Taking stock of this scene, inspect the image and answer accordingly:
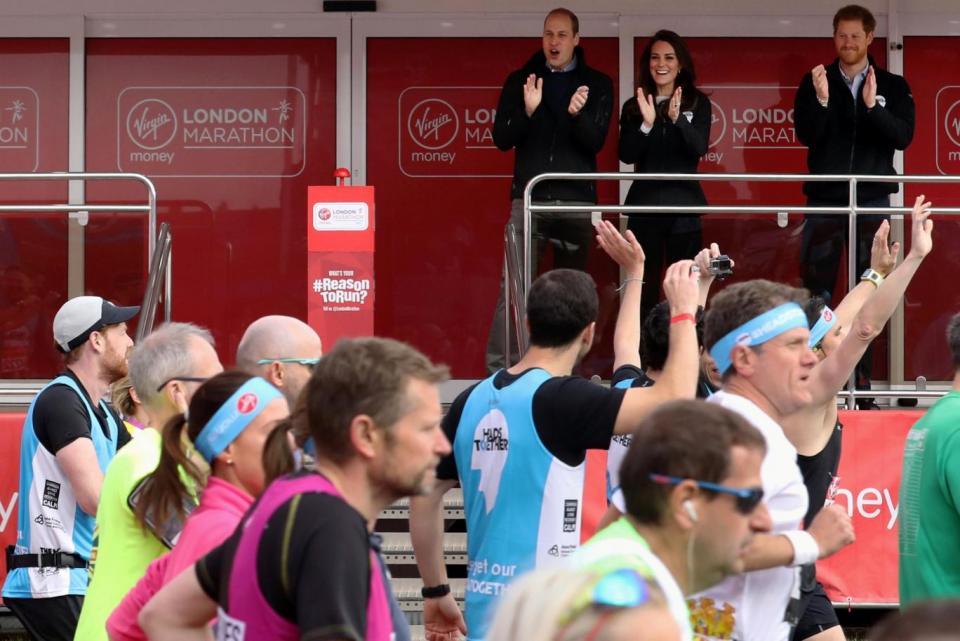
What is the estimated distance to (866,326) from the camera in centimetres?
548

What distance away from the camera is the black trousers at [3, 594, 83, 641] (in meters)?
6.32

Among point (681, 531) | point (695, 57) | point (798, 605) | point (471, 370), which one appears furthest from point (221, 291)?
point (681, 531)

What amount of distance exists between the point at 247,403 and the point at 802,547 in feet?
4.76

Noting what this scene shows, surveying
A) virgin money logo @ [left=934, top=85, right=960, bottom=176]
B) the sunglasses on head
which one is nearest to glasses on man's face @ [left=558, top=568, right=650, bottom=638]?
the sunglasses on head

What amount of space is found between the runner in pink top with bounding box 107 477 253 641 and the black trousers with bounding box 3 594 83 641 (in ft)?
9.58

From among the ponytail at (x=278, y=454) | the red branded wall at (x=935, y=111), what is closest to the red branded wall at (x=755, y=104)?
the red branded wall at (x=935, y=111)

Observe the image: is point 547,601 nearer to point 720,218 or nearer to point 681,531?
point 681,531

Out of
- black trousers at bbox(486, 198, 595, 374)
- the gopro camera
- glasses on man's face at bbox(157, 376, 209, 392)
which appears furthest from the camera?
black trousers at bbox(486, 198, 595, 374)

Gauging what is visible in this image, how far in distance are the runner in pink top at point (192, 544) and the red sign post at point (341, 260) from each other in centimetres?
603

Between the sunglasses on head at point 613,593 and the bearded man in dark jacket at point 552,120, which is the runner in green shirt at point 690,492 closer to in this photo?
the sunglasses on head at point 613,593

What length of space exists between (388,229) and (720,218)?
10.0 feet

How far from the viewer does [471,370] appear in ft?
36.7

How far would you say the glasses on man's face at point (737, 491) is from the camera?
2.84 metres

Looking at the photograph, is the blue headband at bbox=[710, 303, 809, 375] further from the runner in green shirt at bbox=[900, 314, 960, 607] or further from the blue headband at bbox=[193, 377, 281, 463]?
the blue headband at bbox=[193, 377, 281, 463]
